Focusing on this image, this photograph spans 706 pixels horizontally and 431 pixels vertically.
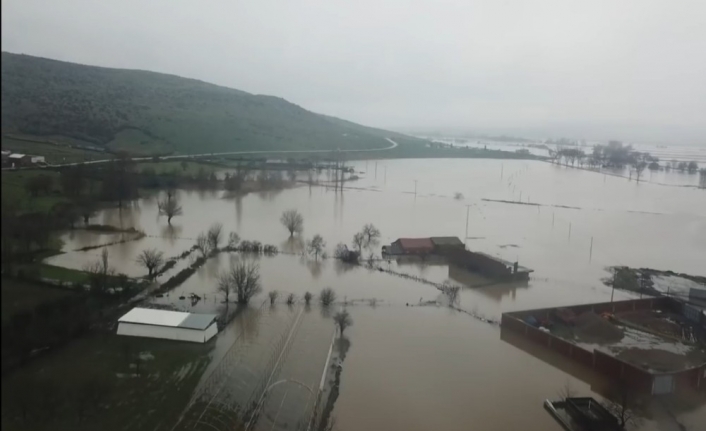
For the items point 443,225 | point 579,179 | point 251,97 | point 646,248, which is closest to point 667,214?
point 646,248

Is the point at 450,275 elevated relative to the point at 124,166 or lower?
lower

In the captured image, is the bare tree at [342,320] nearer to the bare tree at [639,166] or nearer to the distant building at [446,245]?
the distant building at [446,245]

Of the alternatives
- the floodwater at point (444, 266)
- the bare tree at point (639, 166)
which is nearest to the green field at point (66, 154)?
the floodwater at point (444, 266)

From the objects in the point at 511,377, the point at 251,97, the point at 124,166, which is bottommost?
the point at 511,377

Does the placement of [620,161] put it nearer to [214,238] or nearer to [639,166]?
[639,166]

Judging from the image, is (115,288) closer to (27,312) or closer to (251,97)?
(27,312)

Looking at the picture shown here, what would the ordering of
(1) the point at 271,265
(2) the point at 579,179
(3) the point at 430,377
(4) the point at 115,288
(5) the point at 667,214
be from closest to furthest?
(3) the point at 430,377 → (4) the point at 115,288 → (1) the point at 271,265 → (5) the point at 667,214 → (2) the point at 579,179

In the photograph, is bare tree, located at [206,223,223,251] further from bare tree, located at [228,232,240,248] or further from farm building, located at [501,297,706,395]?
farm building, located at [501,297,706,395]

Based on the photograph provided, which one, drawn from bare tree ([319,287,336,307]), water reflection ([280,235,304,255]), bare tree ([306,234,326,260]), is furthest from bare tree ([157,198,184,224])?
bare tree ([319,287,336,307])
